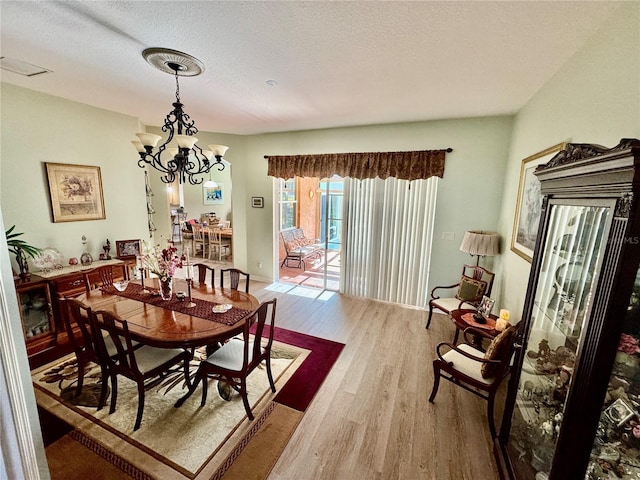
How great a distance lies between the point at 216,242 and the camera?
698cm

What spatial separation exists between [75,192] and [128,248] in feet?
3.04

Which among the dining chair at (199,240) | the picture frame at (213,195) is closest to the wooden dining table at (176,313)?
the dining chair at (199,240)

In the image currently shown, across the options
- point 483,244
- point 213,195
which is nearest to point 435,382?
point 483,244

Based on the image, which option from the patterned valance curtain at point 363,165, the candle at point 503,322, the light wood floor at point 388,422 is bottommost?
the light wood floor at point 388,422

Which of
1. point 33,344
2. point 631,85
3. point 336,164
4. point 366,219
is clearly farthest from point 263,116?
point 33,344

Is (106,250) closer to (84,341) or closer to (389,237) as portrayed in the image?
(84,341)

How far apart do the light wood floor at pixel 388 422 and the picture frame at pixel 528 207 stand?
56.7 inches

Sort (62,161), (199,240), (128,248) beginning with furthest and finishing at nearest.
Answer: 1. (199,240)
2. (128,248)
3. (62,161)

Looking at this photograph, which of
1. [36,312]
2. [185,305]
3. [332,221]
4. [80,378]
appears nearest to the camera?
[80,378]

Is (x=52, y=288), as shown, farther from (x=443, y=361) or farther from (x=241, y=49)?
(x=443, y=361)

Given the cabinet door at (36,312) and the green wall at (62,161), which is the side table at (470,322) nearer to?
the cabinet door at (36,312)

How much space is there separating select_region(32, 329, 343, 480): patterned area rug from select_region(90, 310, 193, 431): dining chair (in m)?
0.15

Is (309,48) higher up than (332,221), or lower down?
higher up

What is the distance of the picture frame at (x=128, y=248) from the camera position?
376 centimetres
